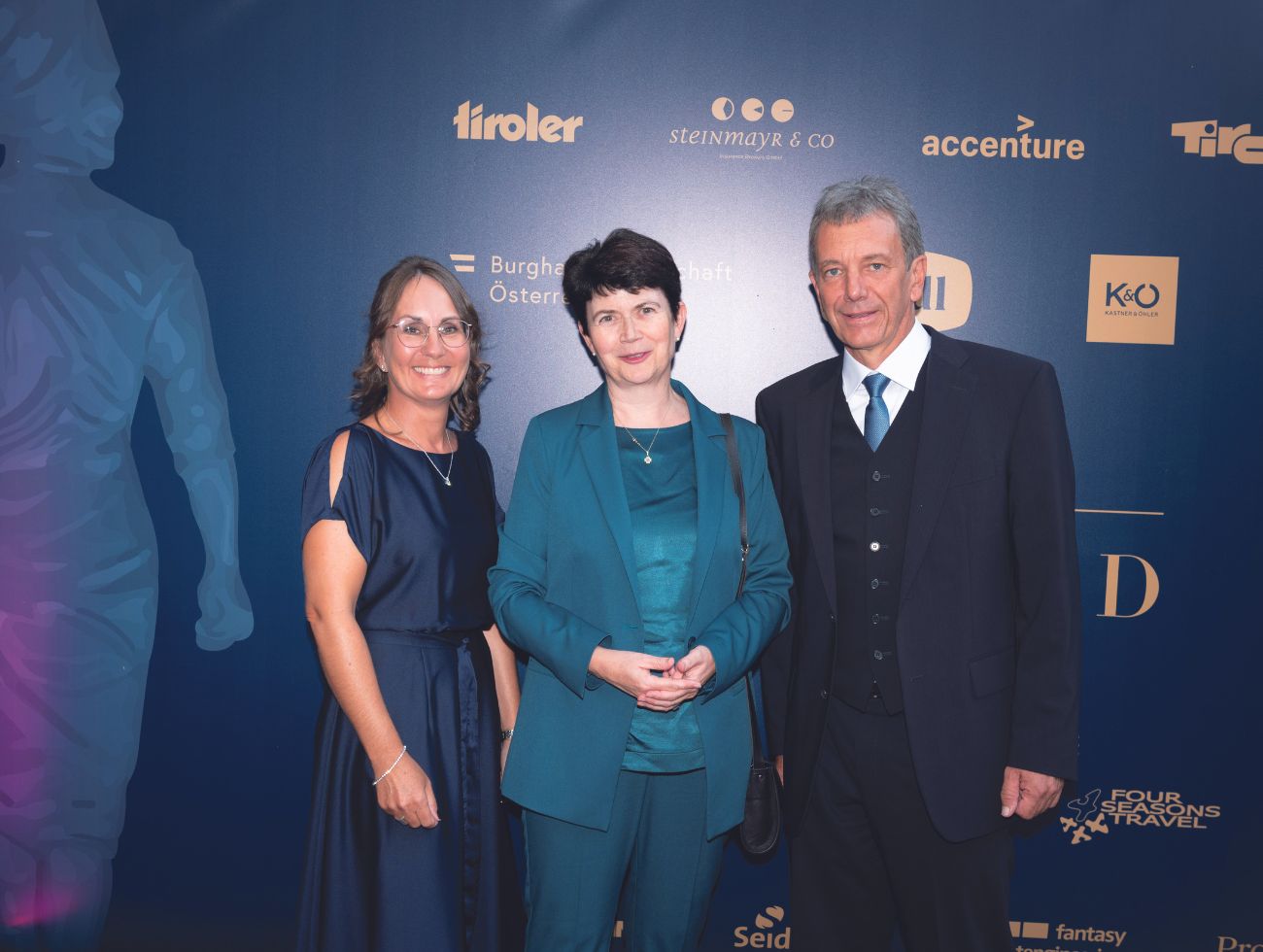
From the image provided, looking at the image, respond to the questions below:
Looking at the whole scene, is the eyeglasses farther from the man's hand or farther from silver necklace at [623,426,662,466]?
the man's hand

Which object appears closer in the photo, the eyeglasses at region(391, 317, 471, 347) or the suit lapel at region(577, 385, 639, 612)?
the suit lapel at region(577, 385, 639, 612)

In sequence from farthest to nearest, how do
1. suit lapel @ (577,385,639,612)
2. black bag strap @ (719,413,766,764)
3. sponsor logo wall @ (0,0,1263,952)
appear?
sponsor logo wall @ (0,0,1263,952), black bag strap @ (719,413,766,764), suit lapel @ (577,385,639,612)

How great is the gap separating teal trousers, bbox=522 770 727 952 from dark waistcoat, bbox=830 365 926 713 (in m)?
0.45

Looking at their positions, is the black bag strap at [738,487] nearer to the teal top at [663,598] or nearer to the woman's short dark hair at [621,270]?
the teal top at [663,598]

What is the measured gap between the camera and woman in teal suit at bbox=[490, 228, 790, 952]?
1.83 meters

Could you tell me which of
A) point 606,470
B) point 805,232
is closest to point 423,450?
point 606,470

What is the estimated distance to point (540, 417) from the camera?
2023 mm

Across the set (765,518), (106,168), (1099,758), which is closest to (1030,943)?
(1099,758)

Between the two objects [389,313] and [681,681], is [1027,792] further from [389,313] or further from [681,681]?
[389,313]

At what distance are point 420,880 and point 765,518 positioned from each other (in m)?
1.17

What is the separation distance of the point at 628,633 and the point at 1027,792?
3.25 ft

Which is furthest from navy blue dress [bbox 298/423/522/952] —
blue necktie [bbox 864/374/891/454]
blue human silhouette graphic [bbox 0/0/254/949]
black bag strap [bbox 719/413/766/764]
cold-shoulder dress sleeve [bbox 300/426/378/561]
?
blue human silhouette graphic [bbox 0/0/254/949]

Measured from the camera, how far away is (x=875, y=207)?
2021 mm

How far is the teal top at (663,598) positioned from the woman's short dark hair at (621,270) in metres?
0.43
